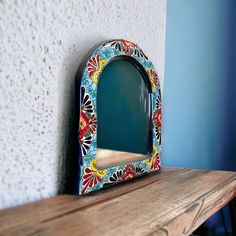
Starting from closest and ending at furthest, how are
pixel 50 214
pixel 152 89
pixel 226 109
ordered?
pixel 50 214
pixel 152 89
pixel 226 109

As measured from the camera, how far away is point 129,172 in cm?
90

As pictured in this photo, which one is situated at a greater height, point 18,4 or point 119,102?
point 18,4

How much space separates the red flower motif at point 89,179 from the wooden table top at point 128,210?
0.02 metres

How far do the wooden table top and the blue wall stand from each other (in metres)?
0.50

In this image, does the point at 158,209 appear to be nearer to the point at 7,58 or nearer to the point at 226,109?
the point at 7,58

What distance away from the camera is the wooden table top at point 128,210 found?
0.52m

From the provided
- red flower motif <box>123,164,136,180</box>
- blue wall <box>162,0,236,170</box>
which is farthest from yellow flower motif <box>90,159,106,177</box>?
blue wall <box>162,0,236,170</box>

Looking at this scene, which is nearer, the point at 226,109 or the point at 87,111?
the point at 87,111

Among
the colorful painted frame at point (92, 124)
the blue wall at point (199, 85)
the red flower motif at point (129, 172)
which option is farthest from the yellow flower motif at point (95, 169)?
the blue wall at point (199, 85)

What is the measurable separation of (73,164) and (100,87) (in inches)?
8.3

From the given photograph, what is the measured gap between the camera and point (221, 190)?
0.85m

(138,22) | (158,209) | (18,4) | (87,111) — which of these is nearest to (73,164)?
(87,111)

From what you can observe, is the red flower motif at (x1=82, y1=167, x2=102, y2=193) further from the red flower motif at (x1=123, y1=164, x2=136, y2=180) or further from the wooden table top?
the red flower motif at (x1=123, y1=164, x2=136, y2=180)

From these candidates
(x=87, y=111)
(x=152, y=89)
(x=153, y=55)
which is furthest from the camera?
(x=153, y=55)
